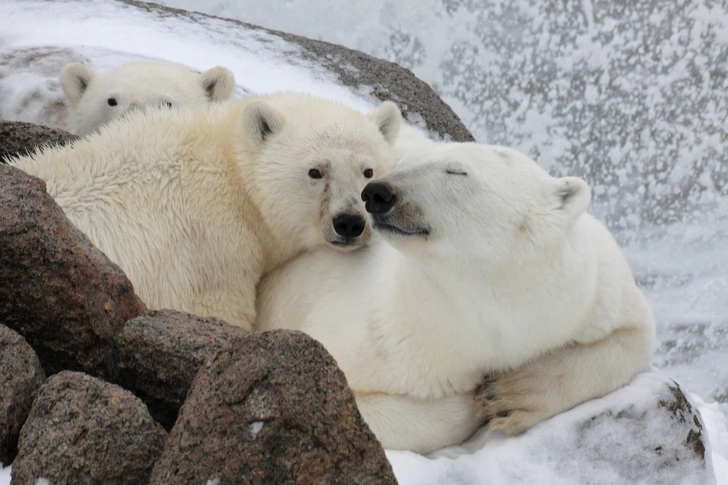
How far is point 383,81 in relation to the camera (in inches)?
259

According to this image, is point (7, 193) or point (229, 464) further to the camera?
point (7, 193)

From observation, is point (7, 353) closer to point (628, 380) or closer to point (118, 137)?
point (118, 137)

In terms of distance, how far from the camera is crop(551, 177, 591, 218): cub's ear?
310cm

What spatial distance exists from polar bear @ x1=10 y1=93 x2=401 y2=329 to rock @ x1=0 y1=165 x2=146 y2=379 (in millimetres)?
963

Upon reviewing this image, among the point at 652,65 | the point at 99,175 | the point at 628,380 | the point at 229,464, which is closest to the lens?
the point at 229,464

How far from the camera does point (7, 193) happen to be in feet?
8.59

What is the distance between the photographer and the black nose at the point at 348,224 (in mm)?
3539

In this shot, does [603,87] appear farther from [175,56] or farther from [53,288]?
[53,288]

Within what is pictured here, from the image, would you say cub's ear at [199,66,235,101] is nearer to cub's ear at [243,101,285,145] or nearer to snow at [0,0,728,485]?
cub's ear at [243,101,285,145]

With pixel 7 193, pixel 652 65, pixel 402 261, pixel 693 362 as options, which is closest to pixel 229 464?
pixel 7 193

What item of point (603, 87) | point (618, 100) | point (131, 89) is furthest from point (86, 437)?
point (603, 87)

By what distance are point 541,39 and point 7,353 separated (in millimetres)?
13921

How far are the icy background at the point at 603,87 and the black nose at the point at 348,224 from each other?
350 inches

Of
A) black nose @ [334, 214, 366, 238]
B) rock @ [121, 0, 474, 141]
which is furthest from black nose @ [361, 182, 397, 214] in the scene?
rock @ [121, 0, 474, 141]
